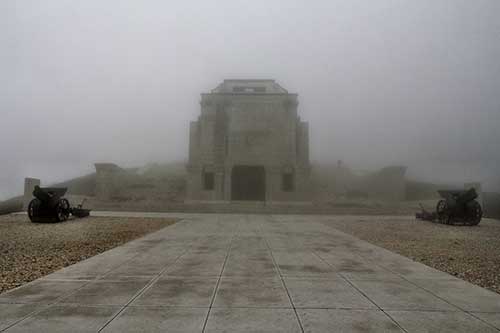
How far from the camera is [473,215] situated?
19625 mm

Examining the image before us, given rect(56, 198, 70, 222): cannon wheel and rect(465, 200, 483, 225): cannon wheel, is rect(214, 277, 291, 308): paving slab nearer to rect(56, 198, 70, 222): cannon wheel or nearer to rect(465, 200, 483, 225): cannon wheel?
rect(56, 198, 70, 222): cannon wheel

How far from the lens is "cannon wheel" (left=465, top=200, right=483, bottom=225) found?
19531mm

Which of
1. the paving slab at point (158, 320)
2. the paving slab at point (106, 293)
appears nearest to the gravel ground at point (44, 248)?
the paving slab at point (106, 293)

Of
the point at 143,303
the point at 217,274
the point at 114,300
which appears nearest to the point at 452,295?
the point at 217,274

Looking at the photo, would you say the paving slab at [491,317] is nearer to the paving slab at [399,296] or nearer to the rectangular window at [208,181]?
the paving slab at [399,296]

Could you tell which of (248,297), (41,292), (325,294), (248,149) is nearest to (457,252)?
(325,294)

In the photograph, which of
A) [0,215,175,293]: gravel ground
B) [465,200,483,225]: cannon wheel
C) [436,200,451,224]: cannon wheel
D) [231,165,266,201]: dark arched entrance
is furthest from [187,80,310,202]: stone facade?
[0,215,175,293]: gravel ground

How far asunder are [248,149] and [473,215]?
2243 cm

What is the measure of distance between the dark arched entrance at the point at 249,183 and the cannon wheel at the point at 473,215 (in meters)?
20.9

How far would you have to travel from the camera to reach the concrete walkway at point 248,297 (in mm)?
4398

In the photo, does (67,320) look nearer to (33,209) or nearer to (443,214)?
(33,209)

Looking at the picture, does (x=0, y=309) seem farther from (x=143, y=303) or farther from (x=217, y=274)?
(x=217, y=274)

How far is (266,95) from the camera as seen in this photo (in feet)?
126

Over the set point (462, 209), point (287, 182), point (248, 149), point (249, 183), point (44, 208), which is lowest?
point (44, 208)
